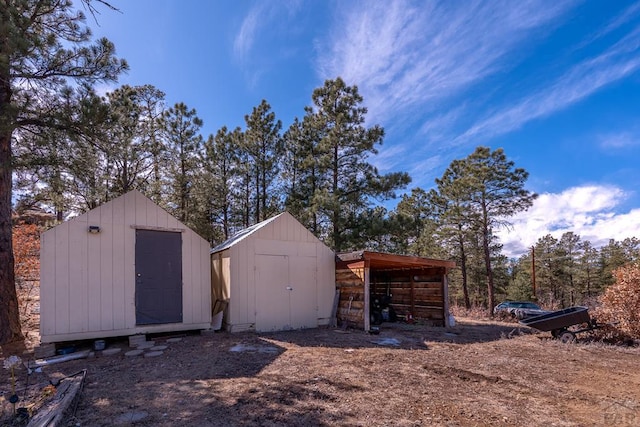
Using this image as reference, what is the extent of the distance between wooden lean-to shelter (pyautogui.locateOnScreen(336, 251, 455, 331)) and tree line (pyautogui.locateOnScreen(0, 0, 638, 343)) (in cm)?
218

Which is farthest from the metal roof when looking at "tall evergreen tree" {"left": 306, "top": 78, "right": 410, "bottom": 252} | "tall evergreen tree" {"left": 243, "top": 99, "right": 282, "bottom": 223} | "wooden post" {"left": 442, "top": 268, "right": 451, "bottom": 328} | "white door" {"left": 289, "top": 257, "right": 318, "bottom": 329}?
"tall evergreen tree" {"left": 243, "top": 99, "right": 282, "bottom": 223}

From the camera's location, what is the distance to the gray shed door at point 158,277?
6.89m

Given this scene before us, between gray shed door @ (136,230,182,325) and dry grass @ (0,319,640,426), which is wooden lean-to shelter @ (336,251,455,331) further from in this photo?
gray shed door @ (136,230,182,325)

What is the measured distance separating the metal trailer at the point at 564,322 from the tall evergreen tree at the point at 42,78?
10226 mm

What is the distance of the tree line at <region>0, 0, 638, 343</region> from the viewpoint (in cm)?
649

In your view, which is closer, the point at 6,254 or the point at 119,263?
the point at 6,254

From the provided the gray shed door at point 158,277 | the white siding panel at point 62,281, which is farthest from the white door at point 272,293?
the white siding panel at point 62,281

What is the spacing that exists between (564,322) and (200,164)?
44.5ft

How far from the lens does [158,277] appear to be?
7.09m

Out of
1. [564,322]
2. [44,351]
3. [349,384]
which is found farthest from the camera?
[564,322]

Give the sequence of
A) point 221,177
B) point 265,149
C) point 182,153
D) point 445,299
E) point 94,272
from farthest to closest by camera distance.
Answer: point 265,149 → point 221,177 → point 182,153 → point 445,299 → point 94,272

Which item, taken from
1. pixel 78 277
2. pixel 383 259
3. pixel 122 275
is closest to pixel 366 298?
pixel 383 259

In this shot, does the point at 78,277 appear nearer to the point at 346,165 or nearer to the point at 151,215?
the point at 151,215

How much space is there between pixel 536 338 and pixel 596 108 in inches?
258
